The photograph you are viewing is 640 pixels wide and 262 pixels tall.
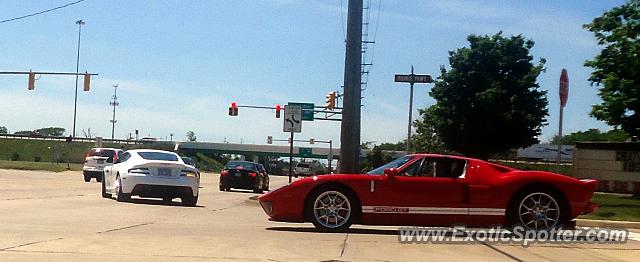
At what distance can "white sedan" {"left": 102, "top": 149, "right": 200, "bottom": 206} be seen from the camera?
18.2 m

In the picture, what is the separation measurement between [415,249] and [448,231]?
2579 mm

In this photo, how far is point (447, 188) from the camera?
12109 millimetres

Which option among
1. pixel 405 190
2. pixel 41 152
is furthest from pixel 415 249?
pixel 41 152

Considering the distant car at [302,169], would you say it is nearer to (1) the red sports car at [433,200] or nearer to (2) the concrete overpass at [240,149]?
(2) the concrete overpass at [240,149]

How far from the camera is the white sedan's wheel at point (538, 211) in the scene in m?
12.1

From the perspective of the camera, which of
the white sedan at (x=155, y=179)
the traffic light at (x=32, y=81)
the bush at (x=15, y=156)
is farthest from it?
the bush at (x=15, y=156)

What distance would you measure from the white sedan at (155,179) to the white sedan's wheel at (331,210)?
273 inches

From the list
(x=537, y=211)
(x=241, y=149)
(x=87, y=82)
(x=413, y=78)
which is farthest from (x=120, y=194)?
(x=241, y=149)

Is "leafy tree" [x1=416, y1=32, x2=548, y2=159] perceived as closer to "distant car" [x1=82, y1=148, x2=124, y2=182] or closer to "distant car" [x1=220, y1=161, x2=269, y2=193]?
"distant car" [x1=220, y1=161, x2=269, y2=193]

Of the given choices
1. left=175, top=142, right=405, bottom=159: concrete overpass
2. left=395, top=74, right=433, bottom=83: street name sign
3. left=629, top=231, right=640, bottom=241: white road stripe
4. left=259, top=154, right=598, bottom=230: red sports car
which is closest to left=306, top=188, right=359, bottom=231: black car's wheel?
left=259, top=154, right=598, bottom=230: red sports car

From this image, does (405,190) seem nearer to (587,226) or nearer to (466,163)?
(466,163)

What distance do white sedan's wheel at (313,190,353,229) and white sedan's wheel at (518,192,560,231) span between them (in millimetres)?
2657

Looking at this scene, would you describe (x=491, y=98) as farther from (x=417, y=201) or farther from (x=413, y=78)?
(x=417, y=201)

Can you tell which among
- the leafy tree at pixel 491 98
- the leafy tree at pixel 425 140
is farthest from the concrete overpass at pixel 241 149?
the leafy tree at pixel 491 98
